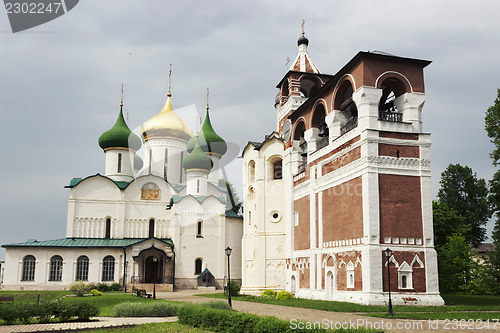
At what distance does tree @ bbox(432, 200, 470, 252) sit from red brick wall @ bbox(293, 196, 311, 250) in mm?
14359

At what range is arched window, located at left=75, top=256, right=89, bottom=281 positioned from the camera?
35.7m

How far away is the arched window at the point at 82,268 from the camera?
35719 mm

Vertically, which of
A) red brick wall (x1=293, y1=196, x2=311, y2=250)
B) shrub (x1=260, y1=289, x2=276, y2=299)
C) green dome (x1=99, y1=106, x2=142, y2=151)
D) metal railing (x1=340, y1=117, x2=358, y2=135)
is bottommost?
shrub (x1=260, y1=289, x2=276, y2=299)

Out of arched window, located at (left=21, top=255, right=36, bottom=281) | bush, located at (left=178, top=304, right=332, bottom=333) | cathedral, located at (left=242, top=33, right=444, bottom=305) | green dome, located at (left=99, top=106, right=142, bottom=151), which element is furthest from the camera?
green dome, located at (left=99, top=106, right=142, bottom=151)

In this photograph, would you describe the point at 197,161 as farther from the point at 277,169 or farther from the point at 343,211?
the point at 343,211

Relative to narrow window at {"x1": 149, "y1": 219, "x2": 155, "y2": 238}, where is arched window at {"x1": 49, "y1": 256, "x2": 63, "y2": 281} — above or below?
below

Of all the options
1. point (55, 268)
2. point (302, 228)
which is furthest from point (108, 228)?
point (302, 228)

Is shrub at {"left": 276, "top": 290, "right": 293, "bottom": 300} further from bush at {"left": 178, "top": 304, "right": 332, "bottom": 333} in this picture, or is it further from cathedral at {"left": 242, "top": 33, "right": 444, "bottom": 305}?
bush at {"left": 178, "top": 304, "right": 332, "bottom": 333}

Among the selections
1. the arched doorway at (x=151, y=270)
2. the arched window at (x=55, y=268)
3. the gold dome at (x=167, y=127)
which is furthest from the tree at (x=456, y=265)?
the arched window at (x=55, y=268)

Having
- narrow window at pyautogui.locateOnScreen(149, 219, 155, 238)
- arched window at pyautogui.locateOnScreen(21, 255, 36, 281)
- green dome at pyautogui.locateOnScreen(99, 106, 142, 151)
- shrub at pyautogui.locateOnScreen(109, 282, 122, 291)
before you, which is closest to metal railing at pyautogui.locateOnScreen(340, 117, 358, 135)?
shrub at pyautogui.locateOnScreen(109, 282, 122, 291)

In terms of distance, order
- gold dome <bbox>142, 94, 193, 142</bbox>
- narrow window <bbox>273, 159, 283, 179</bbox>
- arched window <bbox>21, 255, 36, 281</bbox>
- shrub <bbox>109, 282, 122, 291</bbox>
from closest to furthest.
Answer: narrow window <bbox>273, 159, 283, 179</bbox> < shrub <bbox>109, 282, 122, 291</bbox> < arched window <bbox>21, 255, 36, 281</bbox> < gold dome <bbox>142, 94, 193, 142</bbox>

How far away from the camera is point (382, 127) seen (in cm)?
2169

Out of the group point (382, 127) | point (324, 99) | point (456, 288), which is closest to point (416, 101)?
point (382, 127)

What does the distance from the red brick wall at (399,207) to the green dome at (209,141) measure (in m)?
25.9
